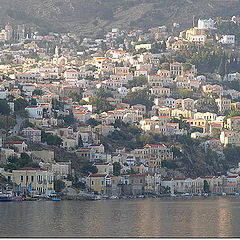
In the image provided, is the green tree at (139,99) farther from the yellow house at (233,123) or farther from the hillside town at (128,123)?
the yellow house at (233,123)

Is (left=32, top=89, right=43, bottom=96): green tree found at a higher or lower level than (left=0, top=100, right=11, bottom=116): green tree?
higher

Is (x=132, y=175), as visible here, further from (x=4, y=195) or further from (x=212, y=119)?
(x=212, y=119)

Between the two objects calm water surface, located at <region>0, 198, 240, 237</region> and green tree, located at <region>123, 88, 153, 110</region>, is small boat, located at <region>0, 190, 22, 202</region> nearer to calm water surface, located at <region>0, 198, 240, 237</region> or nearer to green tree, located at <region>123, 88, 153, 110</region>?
calm water surface, located at <region>0, 198, 240, 237</region>

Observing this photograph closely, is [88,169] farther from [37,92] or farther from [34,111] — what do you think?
[37,92]

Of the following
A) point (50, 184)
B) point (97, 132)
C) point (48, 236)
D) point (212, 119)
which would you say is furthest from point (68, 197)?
point (212, 119)

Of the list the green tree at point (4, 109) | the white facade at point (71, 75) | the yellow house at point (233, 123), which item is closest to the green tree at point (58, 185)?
the green tree at point (4, 109)

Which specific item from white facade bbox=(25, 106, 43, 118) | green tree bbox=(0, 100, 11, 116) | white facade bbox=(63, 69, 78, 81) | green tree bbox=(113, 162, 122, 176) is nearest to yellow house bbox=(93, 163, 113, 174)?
green tree bbox=(113, 162, 122, 176)
